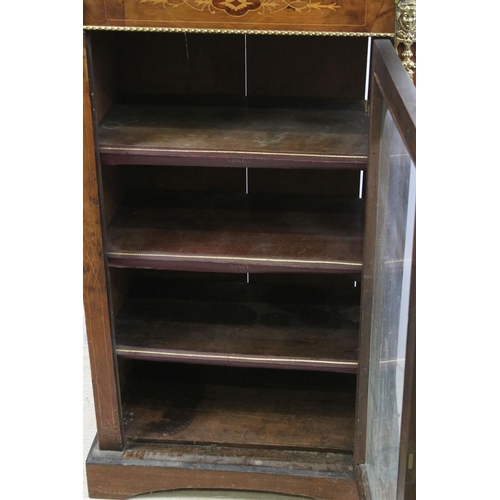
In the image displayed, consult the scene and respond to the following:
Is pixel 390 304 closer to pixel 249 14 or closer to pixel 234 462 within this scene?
pixel 249 14

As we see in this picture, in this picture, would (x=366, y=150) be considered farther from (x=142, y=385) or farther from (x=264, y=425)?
(x=142, y=385)

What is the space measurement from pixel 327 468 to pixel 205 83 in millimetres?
1137

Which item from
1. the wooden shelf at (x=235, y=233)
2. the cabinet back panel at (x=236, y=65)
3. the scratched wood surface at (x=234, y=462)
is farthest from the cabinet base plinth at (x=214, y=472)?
the cabinet back panel at (x=236, y=65)

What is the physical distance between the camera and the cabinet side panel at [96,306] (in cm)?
193

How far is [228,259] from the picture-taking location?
2.05m

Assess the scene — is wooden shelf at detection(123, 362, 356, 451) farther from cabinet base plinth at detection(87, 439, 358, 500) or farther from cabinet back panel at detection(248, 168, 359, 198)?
cabinet back panel at detection(248, 168, 359, 198)

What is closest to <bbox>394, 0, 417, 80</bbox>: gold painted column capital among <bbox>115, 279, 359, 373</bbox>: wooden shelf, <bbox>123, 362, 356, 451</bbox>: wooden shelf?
<bbox>115, 279, 359, 373</bbox>: wooden shelf

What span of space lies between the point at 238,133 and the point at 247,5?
0.37 m

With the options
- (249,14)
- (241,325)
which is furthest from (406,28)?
(241,325)

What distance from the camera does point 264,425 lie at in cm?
237

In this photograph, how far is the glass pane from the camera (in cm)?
144

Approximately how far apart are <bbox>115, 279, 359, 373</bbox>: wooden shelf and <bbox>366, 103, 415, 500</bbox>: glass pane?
0.23 metres

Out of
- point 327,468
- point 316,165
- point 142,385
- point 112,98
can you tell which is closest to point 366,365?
point 327,468

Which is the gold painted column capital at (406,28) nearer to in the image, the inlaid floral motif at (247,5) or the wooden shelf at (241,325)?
the inlaid floral motif at (247,5)
